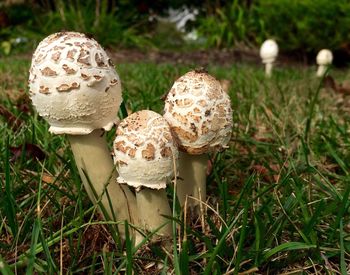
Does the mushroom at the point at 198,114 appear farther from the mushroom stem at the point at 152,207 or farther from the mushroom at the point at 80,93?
the mushroom at the point at 80,93

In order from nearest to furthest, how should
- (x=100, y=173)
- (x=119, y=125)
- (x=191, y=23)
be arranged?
1. (x=119, y=125)
2. (x=100, y=173)
3. (x=191, y=23)

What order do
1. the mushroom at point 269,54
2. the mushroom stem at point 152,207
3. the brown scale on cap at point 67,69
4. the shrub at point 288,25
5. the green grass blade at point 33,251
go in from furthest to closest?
1. the shrub at point 288,25
2. the mushroom at point 269,54
3. the mushroom stem at point 152,207
4. the brown scale on cap at point 67,69
5. the green grass blade at point 33,251

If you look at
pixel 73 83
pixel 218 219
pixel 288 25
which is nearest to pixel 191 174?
pixel 218 219

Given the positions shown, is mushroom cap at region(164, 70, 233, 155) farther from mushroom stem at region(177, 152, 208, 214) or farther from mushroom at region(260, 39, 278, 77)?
mushroom at region(260, 39, 278, 77)

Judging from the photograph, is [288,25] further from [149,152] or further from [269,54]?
[149,152]

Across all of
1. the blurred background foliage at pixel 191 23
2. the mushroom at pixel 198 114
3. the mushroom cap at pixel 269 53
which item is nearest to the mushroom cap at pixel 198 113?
the mushroom at pixel 198 114
